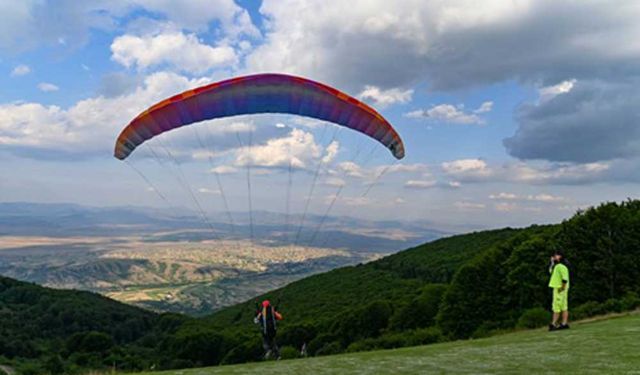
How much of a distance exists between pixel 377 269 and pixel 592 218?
98.6 m

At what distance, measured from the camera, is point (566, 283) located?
655 inches

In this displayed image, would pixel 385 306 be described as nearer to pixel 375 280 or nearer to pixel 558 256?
pixel 375 280

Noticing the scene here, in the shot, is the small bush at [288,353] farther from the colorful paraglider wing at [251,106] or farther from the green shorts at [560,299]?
the green shorts at [560,299]

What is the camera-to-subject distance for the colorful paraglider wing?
830 inches

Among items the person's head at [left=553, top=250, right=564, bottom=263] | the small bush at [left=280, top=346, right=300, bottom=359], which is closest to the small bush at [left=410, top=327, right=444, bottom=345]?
the small bush at [left=280, top=346, right=300, bottom=359]

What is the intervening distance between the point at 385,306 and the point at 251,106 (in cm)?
5240

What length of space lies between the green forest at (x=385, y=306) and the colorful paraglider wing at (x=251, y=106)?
46.7ft

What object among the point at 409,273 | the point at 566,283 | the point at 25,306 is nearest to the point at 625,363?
the point at 566,283

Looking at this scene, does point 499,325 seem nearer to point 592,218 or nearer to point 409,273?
point 592,218

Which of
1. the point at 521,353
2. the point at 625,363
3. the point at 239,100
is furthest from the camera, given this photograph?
the point at 239,100

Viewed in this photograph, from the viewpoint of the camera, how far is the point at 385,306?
69500mm

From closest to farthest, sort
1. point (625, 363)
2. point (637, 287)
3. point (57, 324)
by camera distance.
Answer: point (625, 363) → point (637, 287) → point (57, 324)

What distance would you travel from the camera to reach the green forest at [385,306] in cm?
3897

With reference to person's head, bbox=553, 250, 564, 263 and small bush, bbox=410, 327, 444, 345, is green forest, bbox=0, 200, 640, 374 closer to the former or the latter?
small bush, bbox=410, 327, 444, 345
